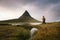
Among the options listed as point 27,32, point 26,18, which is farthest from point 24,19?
point 27,32

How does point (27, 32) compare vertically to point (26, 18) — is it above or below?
below

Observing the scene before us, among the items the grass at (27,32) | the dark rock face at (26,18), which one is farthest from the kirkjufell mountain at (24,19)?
the grass at (27,32)

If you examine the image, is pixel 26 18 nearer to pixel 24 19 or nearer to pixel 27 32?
pixel 24 19

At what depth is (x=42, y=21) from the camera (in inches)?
161

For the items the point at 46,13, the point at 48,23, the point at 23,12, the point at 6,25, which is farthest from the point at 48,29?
the point at 6,25

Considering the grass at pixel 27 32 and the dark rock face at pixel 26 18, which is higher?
the dark rock face at pixel 26 18

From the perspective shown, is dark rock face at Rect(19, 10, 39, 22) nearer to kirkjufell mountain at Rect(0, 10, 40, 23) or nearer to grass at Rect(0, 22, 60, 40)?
kirkjufell mountain at Rect(0, 10, 40, 23)

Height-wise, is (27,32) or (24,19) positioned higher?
(24,19)

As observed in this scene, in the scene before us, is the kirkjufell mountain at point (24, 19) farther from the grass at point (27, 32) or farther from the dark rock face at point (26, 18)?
the grass at point (27, 32)

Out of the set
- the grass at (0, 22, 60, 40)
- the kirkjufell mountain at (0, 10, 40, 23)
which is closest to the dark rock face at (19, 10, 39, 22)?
the kirkjufell mountain at (0, 10, 40, 23)

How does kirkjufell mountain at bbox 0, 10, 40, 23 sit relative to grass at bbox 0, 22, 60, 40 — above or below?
above

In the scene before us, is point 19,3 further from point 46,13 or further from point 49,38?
point 49,38

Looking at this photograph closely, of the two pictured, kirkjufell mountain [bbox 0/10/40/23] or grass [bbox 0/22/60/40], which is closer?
grass [bbox 0/22/60/40]

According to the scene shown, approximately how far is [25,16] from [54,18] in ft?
2.55
